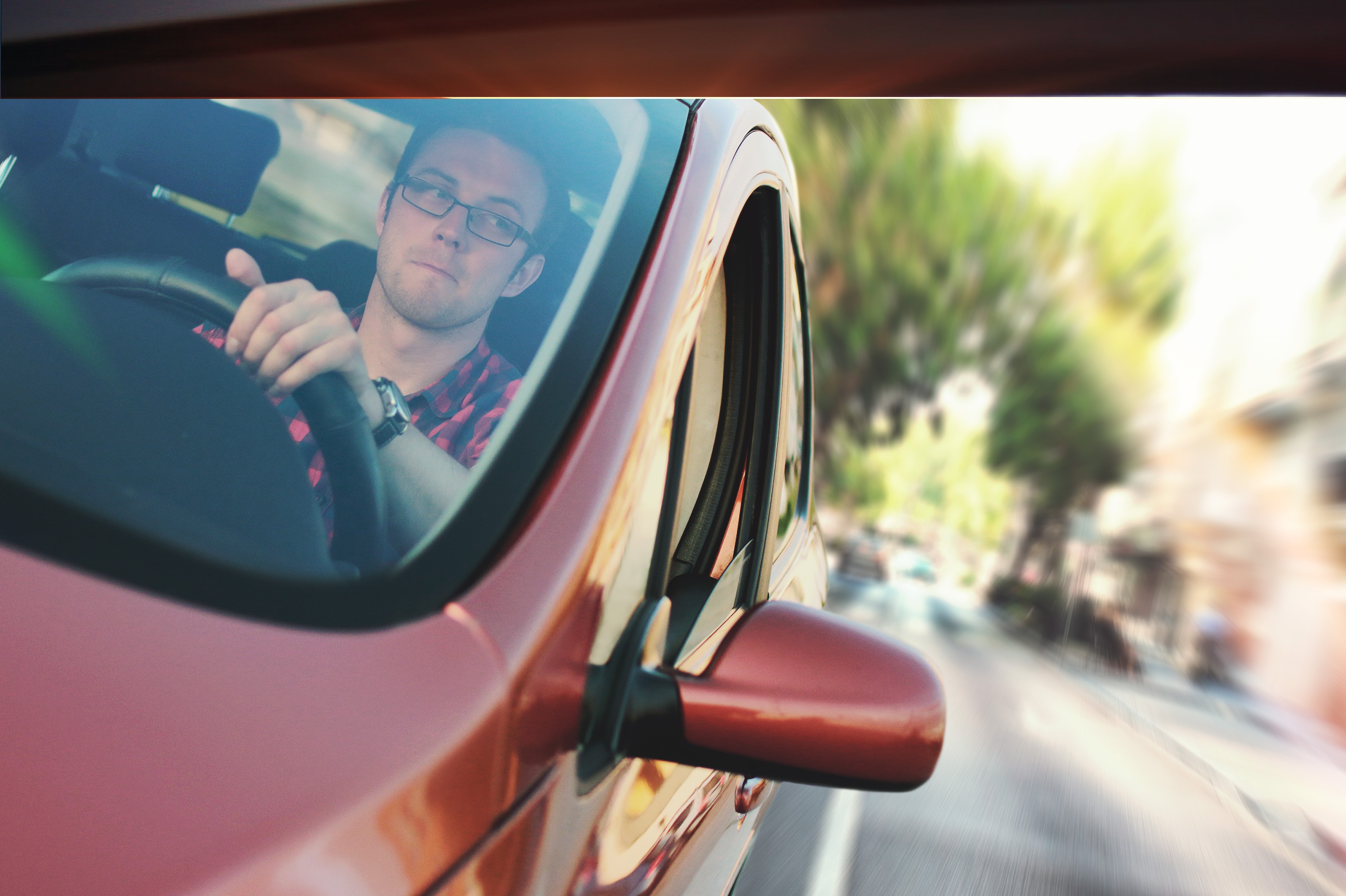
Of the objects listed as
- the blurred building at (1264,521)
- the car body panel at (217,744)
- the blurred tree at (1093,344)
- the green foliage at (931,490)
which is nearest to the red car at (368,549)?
the car body panel at (217,744)

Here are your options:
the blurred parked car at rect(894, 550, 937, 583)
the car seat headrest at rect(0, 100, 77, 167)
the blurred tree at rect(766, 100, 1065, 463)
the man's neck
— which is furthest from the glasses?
the blurred parked car at rect(894, 550, 937, 583)

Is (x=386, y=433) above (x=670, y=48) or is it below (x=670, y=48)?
below

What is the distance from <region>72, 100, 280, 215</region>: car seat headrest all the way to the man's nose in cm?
27

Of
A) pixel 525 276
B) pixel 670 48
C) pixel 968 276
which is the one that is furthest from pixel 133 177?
pixel 968 276

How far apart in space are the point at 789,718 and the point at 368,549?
45 cm

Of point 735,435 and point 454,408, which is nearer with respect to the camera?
point 454,408

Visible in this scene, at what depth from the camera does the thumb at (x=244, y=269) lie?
1.10 m

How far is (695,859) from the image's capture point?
4.59ft

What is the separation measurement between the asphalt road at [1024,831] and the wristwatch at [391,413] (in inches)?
55.9

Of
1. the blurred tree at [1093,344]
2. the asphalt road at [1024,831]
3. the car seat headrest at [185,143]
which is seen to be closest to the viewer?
the car seat headrest at [185,143]

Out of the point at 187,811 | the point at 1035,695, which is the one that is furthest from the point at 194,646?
the point at 1035,695

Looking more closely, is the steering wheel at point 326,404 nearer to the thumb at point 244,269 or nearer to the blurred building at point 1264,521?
the thumb at point 244,269

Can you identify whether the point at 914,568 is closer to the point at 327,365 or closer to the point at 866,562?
the point at 866,562

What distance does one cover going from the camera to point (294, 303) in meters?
1.08
